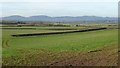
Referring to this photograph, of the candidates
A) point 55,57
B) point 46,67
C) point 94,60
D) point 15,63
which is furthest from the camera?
point 55,57

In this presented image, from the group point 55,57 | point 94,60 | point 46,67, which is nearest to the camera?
point 46,67

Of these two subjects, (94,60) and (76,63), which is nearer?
(76,63)

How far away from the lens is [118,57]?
66.1ft

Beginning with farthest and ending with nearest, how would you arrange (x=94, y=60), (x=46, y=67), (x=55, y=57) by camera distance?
1. (x=55, y=57)
2. (x=94, y=60)
3. (x=46, y=67)

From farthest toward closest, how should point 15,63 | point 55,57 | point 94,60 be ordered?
point 55,57 → point 94,60 → point 15,63

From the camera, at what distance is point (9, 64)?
17.9 metres

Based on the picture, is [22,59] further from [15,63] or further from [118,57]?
[118,57]

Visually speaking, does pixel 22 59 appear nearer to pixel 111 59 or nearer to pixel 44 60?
pixel 44 60

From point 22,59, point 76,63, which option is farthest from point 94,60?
point 22,59

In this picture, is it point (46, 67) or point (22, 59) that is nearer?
point (46, 67)

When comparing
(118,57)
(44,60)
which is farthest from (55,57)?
(118,57)

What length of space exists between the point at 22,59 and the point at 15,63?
5.10 feet

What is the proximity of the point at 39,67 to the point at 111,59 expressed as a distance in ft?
17.3

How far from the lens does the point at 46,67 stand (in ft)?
55.5
